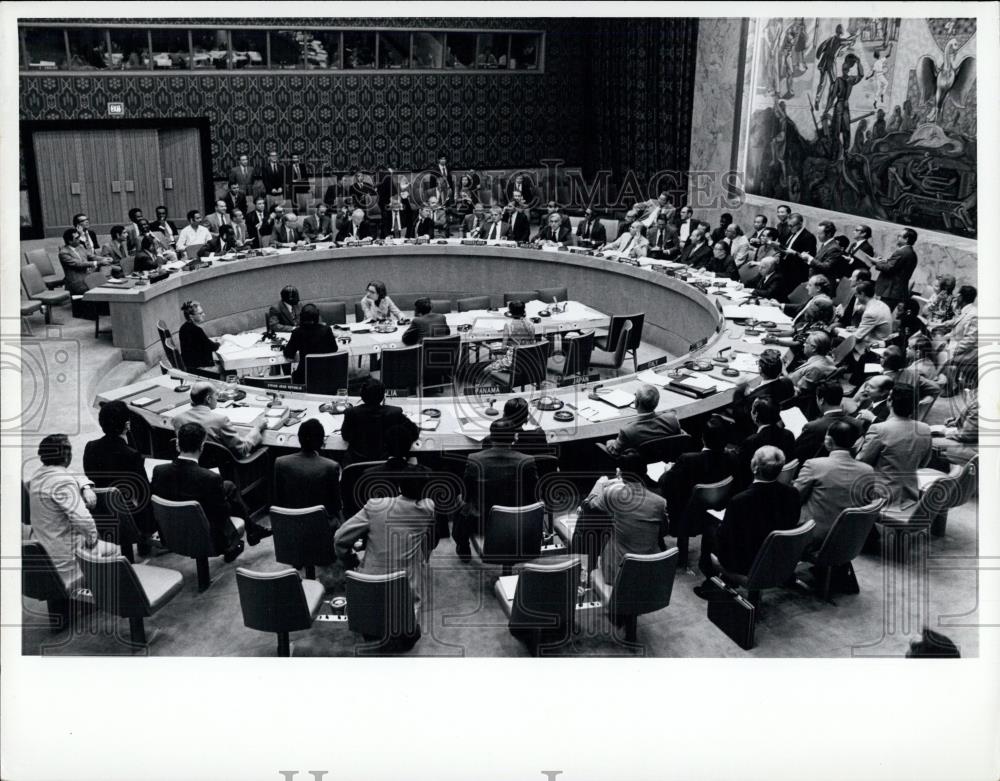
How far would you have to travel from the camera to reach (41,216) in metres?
16.2

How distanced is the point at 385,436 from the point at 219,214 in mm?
8205

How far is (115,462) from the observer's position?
18.2 feet

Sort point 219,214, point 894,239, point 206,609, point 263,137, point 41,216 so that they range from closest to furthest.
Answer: point 206,609 < point 894,239 < point 219,214 < point 41,216 < point 263,137

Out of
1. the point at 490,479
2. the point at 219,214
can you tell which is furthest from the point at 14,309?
the point at 219,214

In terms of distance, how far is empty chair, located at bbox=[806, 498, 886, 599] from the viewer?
16.9ft

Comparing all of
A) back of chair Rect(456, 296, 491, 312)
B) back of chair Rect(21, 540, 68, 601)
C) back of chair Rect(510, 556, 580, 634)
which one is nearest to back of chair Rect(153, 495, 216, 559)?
back of chair Rect(21, 540, 68, 601)

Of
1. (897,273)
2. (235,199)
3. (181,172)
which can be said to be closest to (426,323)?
(897,273)

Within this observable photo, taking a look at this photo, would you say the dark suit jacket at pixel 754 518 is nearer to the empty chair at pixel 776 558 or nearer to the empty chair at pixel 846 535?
the empty chair at pixel 776 558

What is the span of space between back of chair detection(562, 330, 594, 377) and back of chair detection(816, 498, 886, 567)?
149 inches

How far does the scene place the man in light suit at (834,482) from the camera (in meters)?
5.30

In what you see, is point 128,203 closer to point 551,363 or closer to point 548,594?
point 551,363

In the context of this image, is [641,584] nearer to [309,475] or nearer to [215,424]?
[309,475]

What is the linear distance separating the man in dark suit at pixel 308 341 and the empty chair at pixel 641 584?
4.26 meters

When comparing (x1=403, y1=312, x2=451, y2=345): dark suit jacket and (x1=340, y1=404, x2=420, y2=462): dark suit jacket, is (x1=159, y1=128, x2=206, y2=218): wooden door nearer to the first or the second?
(x1=403, y1=312, x2=451, y2=345): dark suit jacket
